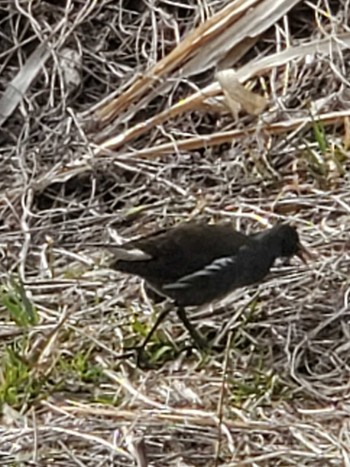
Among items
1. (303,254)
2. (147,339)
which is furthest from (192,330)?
(303,254)

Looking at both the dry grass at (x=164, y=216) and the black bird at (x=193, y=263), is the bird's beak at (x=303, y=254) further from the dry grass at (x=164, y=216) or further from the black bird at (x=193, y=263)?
the black bird at (x=193, y=263)

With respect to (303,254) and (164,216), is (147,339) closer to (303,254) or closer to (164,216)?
(303,254)

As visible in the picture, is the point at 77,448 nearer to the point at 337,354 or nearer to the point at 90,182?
the point at 337,354

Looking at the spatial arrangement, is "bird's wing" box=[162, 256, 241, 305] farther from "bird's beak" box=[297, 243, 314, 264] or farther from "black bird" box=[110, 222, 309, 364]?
"bird's beak" box=[297, 243, 314, 264]

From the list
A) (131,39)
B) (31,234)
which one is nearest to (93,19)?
(131,39)

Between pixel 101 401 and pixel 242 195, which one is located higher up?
pixel 101 401

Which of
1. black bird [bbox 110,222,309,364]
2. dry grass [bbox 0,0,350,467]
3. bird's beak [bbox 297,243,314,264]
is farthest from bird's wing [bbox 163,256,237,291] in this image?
bird's beak [bbox 297,243,314,264]
